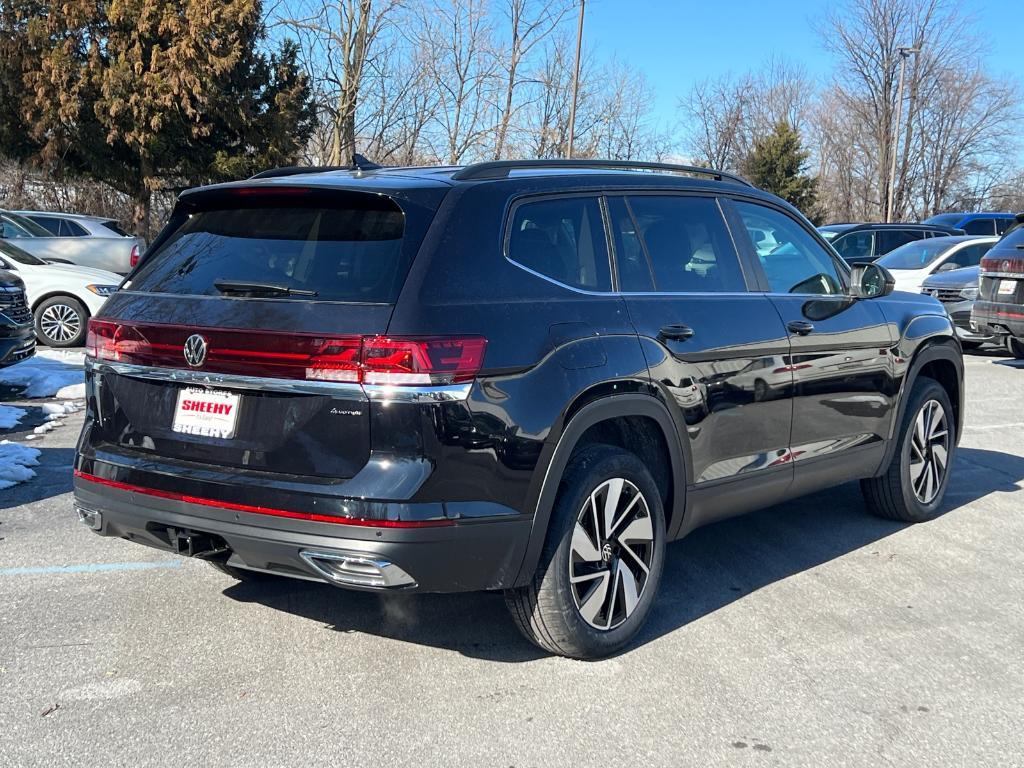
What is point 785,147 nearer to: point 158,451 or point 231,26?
point 231,26

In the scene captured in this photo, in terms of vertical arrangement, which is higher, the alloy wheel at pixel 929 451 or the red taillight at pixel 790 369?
the red taillight at pixel 790 369

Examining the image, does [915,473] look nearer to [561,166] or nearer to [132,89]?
[561,166]

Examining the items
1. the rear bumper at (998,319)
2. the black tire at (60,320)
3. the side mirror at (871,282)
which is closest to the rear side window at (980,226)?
the rear bumper at (998,319)

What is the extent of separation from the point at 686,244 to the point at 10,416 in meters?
6.38

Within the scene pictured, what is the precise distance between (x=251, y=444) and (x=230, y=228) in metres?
0.94

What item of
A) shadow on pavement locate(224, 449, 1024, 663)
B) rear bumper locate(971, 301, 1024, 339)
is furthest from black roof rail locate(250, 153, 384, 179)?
rear bumper locate(971, 301, 1024, 339)

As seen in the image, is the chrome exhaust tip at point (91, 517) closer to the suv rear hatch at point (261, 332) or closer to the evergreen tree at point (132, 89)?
the suv rear hatch at point (261, 332)

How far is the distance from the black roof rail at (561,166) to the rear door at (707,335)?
0.20 meters

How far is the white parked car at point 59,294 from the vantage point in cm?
1310

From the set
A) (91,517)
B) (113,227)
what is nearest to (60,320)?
(113,227)

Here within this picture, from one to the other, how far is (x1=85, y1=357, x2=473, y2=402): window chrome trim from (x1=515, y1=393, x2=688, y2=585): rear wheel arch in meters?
0.49

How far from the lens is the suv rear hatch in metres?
3.28

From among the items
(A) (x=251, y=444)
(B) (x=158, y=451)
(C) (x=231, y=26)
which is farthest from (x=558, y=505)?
(C) (x=231, y=26)

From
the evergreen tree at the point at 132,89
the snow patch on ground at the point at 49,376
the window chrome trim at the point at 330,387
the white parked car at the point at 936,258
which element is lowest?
the snow patch on ground at the point at 49,376
